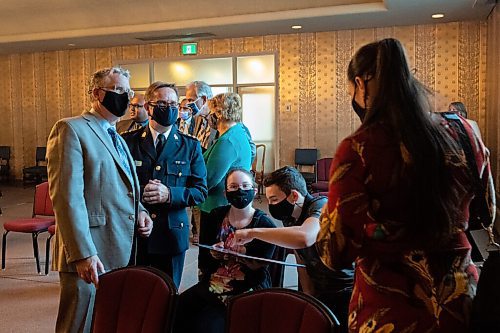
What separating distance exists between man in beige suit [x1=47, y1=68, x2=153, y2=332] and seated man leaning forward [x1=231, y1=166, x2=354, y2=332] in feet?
1.83

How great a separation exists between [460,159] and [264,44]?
32.3ft

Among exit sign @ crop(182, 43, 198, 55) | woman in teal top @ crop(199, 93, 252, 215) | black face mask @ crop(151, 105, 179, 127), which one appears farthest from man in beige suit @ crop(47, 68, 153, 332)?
exit sign @ crop(182, 43, 198, 55)

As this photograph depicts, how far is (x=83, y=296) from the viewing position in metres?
2.37

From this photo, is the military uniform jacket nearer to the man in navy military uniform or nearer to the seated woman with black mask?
→ the man in navy military uniform

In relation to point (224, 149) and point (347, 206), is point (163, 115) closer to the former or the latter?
point (224, 149)

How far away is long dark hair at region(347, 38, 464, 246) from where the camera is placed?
1.32 m

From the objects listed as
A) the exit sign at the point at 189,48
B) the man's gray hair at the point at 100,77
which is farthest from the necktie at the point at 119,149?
the exit sign at the point at 189,48

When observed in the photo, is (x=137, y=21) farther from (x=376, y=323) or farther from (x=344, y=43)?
(x=376, y=323)

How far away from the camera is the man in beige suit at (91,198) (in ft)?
7.38

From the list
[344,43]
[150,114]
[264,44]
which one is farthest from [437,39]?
[150,114]

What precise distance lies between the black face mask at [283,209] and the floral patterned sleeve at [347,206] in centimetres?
115

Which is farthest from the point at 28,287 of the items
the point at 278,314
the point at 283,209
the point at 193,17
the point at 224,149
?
the point at 193,17

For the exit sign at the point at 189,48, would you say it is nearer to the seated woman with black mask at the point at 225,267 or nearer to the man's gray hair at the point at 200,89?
the man's gray hair at the point at 200,89

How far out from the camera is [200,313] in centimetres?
271
